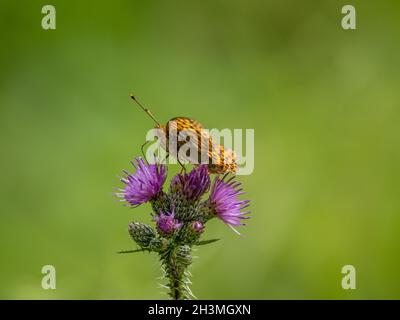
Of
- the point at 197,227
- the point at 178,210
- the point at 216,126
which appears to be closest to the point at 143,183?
the point at 178,210

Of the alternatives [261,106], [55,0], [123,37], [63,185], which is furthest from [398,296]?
[55,0]

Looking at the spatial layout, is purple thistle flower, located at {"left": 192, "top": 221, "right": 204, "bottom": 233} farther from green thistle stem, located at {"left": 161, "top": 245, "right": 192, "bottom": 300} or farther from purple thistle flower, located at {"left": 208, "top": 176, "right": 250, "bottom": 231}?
purple thistle flower, located at {"left": 208, "top": 176, "right": 250, "bottom": 231}

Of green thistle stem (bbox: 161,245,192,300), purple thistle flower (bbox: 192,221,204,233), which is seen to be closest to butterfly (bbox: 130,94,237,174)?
purple thistle flower (bbox: 192,221,204,233)

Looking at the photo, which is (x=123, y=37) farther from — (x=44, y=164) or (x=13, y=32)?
(x=44, y=164)

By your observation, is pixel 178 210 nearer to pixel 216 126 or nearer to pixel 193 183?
pixel 193 183

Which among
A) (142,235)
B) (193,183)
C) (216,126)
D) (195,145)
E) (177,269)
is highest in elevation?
(216,126)

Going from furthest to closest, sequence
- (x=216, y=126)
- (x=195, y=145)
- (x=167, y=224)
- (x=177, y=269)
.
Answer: (x=216, y=126) → (x=195, y=145) → (x=167, y=224) → (x=177, y=269)
